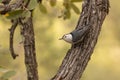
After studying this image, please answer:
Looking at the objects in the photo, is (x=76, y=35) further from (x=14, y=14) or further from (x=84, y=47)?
(x=14, y=14)

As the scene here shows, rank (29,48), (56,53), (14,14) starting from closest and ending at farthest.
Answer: (14,14) → (29,48) → (56,53)

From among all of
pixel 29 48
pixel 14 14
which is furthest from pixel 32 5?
pixel 29 48

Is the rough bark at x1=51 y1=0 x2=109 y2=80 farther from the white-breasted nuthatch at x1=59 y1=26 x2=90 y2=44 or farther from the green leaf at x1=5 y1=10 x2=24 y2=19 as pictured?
the green leaf at x1=5 y1=10 x2=24 y2=19

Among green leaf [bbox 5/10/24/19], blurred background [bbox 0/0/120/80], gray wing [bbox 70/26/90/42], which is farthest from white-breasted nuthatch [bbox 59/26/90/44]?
blurred background [bbox 0/0/120/80]

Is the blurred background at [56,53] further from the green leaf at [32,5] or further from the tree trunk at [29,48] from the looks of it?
the green leaf at [32,5]

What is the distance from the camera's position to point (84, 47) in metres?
0.95

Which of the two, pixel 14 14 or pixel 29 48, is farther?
pixel 29 48

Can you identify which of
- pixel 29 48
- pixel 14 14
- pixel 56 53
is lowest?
pixel 56 53

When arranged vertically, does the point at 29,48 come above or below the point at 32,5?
below

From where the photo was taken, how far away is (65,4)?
4.04 feet

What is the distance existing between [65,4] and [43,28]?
1.69 meters

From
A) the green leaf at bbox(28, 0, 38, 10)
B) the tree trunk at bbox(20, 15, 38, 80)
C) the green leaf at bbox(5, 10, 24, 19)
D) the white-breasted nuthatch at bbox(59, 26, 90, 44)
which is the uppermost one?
the green leaf at bbox(28, 0, 38, 10)

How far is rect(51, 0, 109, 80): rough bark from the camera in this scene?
0.95 meters

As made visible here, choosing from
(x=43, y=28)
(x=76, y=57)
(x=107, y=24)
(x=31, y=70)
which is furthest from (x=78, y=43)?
(x=107, y=24)
